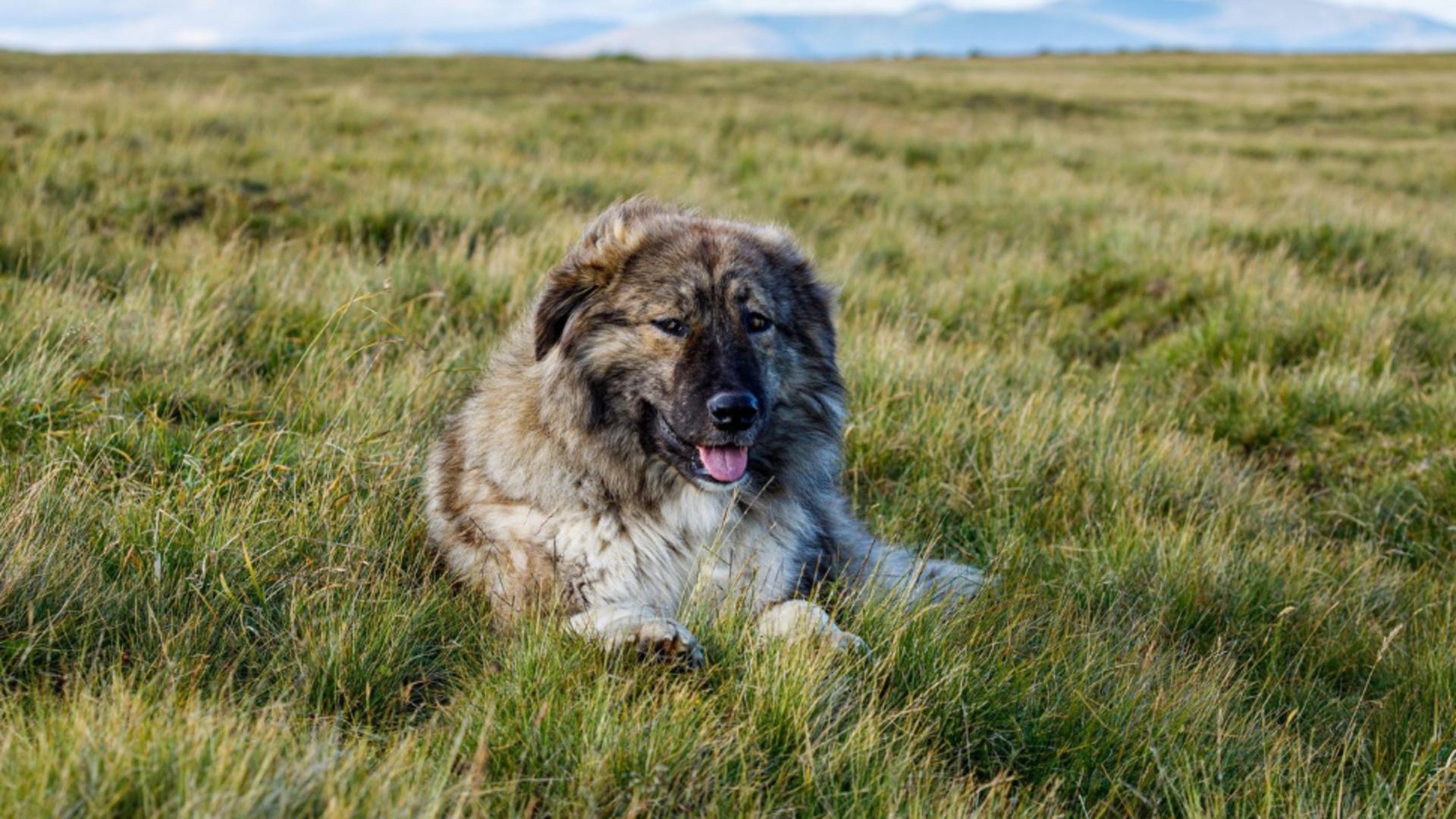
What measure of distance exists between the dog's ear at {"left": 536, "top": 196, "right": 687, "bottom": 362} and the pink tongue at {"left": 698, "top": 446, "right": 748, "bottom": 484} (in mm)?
655

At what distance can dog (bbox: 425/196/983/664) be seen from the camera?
3.43 metres

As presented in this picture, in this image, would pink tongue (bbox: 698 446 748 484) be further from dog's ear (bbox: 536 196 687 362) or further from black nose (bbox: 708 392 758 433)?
dog's ear (bbox: 536 196 687 362)

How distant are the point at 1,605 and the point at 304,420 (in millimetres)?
1782

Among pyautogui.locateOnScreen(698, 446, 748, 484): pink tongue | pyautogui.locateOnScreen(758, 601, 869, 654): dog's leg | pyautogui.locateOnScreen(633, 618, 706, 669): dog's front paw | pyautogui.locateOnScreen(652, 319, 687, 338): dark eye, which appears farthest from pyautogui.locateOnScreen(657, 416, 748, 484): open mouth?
pyautogui.locateOnScreen(633, 618, 706, 669): dog's front paw

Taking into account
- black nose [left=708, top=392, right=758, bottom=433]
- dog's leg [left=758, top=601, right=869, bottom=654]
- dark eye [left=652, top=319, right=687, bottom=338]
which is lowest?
dog's leg [left=758, top=601, right=869, bottom=654]

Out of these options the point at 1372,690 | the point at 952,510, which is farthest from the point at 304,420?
the point at 1372,690

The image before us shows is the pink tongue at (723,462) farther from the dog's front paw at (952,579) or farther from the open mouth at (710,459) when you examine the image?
the dog's front paw at (952,579)

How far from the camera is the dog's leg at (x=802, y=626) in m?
2.96

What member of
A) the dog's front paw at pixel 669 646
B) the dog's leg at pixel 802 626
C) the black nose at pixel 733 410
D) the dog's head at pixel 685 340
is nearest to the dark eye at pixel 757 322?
the dog's head at pixel 685 340

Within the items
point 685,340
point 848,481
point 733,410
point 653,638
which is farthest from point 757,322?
point 848,481

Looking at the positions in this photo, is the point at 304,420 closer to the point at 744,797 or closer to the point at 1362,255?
the point at 744,797

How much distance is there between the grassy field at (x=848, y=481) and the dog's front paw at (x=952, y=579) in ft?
0.35

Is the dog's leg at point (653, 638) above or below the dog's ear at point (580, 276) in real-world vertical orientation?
below

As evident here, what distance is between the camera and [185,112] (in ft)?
37.9
